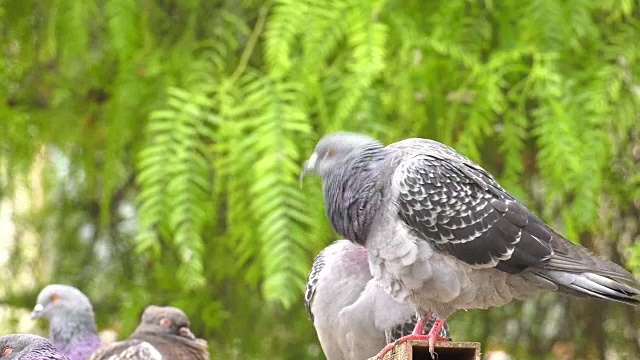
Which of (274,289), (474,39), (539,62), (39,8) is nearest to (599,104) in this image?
(539,62)

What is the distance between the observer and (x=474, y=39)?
3.79 m

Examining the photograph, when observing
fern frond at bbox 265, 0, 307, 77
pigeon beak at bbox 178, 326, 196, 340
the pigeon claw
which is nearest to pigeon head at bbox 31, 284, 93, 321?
pigeon beak at bbox 178, 326, 196, 340

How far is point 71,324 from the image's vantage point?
13.4ft

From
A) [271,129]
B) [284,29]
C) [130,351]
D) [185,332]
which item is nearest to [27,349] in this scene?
[130,351]

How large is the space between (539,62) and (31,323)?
279cm

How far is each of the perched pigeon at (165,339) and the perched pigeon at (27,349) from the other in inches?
19.1

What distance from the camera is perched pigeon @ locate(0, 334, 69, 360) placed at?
9.53ft

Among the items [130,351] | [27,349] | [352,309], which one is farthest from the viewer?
[130,351]

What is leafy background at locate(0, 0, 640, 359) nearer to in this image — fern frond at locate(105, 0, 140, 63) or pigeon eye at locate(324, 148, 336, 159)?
fern frond at locate(105, 0, 140, 63)

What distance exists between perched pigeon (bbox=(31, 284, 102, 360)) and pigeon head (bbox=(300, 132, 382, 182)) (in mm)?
1794

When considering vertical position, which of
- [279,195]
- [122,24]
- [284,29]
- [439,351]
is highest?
[122,24]

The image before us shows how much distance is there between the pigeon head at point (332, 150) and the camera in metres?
2.54

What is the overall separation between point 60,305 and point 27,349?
1.17 metres

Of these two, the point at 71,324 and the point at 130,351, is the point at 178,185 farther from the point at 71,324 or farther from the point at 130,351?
the point at 71,324
